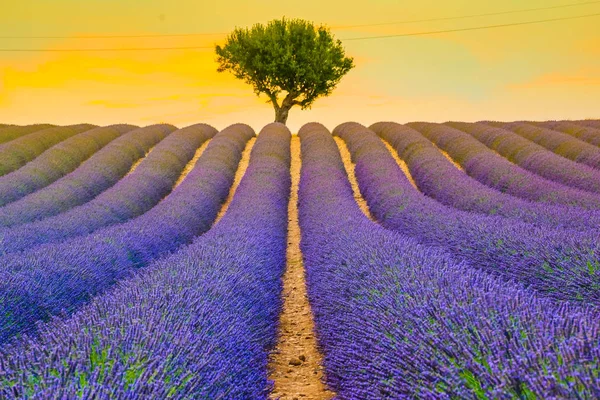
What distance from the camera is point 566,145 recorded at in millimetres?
14297

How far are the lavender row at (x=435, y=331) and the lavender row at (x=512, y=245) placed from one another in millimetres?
768

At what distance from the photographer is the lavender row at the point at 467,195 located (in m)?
6.54

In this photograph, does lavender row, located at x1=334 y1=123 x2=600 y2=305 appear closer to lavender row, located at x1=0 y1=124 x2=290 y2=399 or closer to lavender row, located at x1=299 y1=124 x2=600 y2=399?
lavender row, located at x1=299 y1=124 x2=600 y2=399

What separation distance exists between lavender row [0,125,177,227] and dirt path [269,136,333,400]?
13.0 ft

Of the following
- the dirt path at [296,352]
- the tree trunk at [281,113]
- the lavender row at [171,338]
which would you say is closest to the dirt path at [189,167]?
the tree trunk at [281,113]

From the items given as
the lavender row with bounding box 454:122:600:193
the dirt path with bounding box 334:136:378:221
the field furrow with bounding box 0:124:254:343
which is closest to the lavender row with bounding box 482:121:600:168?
the lavender row with bounding box 454:122:600:193

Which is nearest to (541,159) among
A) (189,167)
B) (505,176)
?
(505,176)

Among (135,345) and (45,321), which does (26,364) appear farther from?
(45,321)

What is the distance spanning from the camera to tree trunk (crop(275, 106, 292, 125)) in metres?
24.7

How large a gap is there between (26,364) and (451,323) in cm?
178

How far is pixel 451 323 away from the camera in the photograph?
251 cm

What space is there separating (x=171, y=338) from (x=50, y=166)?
1150 cm

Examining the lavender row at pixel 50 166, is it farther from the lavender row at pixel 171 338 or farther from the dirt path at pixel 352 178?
the lavender row at pixel 171 338

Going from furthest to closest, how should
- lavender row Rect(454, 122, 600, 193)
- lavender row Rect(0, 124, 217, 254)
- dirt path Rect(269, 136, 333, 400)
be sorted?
lavender row Rect(454, 122, 600, 193) < lavender row Rect(0, 124, 217, 254) < dirt path Rect(269, 136, 333, 400)
